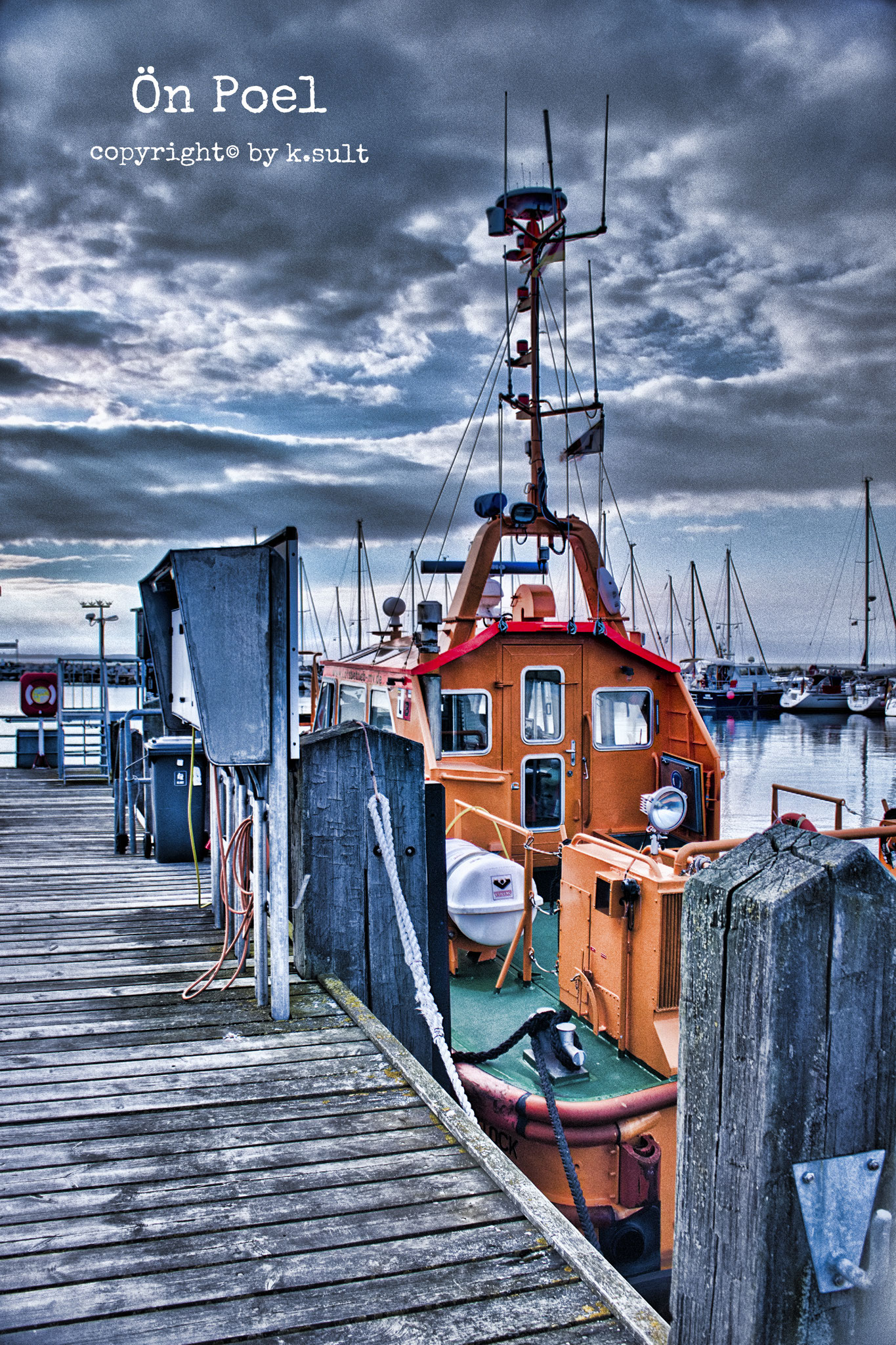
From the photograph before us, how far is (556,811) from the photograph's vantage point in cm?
846

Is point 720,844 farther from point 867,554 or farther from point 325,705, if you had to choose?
point 867,554

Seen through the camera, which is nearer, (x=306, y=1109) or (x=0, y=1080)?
(x=306, y=1109)

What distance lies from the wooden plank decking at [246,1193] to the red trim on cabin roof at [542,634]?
413 cm

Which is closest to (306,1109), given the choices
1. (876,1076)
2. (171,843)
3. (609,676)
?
(876,1076)

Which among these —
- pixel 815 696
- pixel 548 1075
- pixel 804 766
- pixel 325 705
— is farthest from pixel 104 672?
pixel 815 696

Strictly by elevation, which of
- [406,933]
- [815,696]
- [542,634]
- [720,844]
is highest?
[542,634]

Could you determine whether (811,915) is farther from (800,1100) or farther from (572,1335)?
(572,1335)

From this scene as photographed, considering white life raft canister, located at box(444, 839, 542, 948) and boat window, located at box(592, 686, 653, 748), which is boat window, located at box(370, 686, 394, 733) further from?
white life raft canister, located at box(444, 839, 542, 948)

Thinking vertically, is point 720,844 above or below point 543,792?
above

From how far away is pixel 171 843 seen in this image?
7168 millimetres

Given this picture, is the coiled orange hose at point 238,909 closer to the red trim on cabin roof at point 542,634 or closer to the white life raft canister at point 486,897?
the white life raft canister at point 486,897

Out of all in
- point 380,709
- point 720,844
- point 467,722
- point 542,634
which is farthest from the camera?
point 380,709

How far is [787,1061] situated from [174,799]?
6.33 m

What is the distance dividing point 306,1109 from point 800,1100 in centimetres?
212
